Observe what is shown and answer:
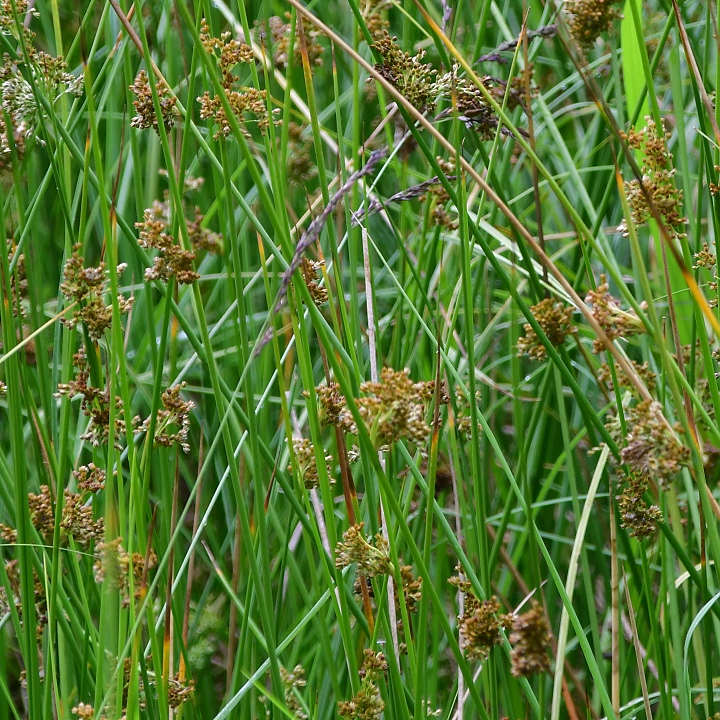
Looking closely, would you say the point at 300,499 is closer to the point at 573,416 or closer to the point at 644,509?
the point at 644,509

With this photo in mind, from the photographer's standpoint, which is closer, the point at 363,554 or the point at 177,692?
the point at 363,554

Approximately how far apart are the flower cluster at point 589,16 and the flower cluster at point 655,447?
347 mm

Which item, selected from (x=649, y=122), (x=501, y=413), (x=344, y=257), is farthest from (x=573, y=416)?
(x=649, y=122)

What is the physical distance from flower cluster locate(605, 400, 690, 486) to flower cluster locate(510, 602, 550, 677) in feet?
0.39

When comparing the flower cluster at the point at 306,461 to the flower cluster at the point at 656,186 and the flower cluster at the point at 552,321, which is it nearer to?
the flower cluster at the point at 552,321

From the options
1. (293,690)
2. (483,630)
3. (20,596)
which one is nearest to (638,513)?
(483,630)

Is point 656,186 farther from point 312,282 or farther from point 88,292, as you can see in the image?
point 88,292

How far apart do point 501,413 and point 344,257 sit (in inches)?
17.3

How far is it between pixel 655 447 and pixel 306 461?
37 cm

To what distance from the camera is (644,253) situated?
1.70 metres

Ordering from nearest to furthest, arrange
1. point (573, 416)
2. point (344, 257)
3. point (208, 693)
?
point (208, 693)
point (573, 416)
point (344, 257)

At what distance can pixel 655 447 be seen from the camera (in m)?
0.59

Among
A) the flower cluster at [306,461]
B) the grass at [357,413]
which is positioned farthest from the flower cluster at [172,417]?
the flower cluster at [306,461]

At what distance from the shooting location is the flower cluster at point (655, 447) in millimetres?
576
